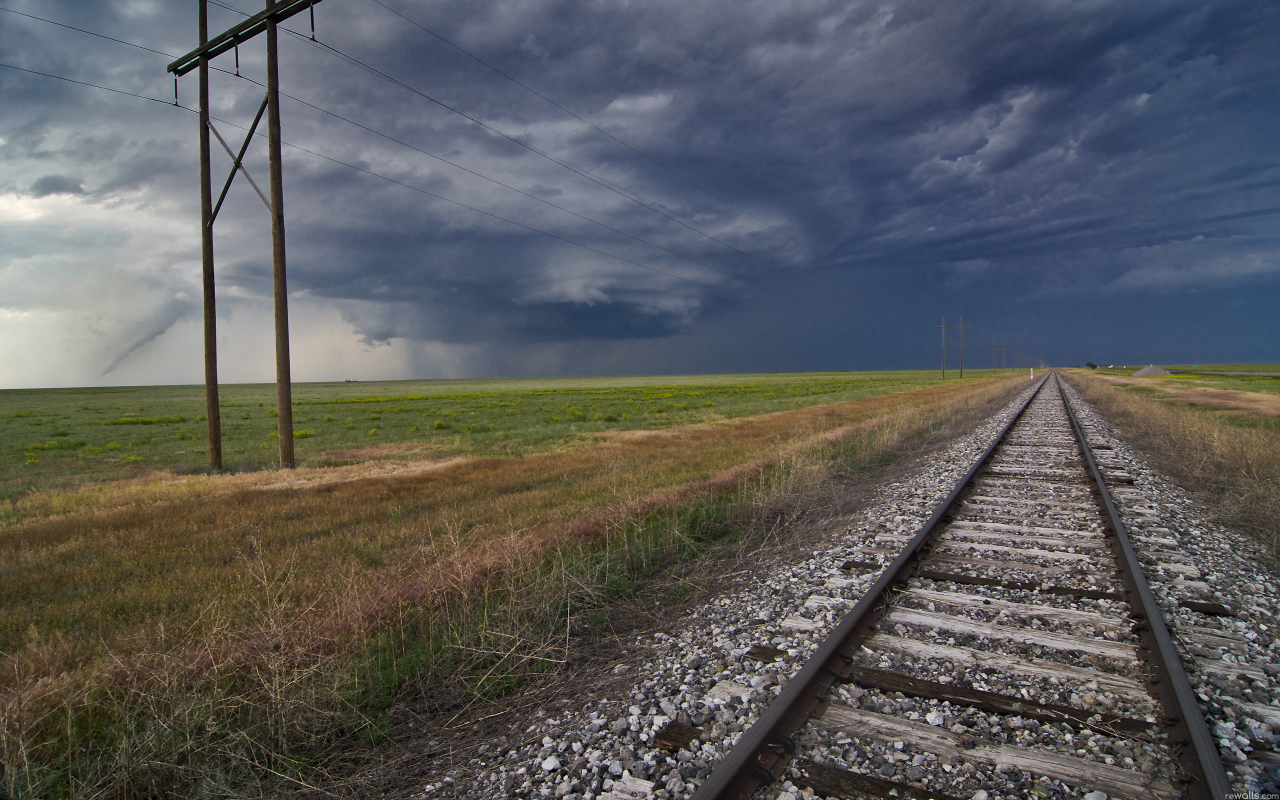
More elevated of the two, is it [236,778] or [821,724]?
[821,724]

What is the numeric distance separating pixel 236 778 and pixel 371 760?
73 centimetres

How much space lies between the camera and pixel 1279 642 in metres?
4.45

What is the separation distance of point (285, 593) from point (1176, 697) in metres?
7.74

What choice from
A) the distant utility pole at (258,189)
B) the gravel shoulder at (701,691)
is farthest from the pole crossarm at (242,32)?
the gravel shoulder at (701,691)

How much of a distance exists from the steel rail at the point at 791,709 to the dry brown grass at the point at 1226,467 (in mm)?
5293

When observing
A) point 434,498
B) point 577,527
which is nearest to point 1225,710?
point 577,527

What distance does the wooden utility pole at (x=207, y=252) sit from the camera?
16.6 metres

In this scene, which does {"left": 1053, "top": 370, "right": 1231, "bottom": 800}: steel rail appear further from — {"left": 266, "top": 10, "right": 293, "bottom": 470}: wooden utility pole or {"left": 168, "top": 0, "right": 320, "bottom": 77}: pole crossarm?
{"left": 168, "top": 0, "right": 320, "bottom": 77}: pole crossarm

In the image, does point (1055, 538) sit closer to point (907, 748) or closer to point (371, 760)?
Result: point (907, 748)

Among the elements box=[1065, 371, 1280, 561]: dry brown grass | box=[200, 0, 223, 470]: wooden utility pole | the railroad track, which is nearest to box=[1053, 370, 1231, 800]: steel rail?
the railroad track

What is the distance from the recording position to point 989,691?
378 cm

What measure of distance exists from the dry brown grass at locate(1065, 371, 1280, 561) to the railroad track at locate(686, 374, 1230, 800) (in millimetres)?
2998

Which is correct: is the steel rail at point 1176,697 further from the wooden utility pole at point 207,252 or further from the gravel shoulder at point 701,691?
the wooden utility pole at point 207,252

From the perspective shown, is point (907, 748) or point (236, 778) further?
point (236, 778)
